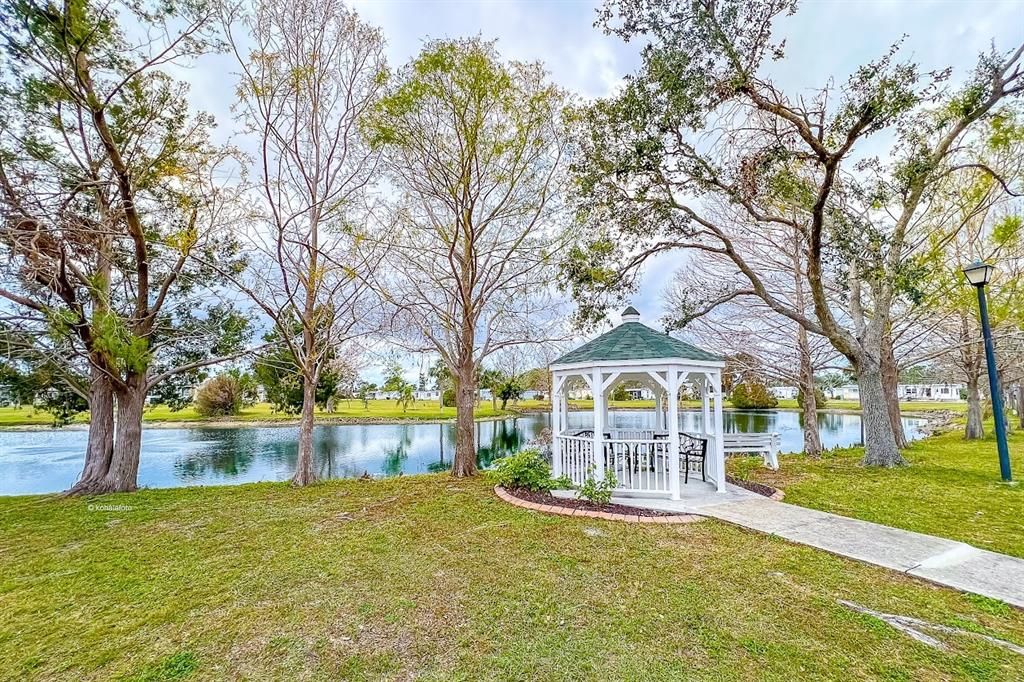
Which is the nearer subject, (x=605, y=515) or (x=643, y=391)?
(x=605, y=515)

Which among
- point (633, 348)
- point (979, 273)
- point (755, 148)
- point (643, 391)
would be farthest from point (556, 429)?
point (643, 391)

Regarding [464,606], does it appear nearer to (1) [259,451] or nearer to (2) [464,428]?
(2) [464,428]

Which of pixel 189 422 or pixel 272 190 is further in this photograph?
pixel 189 422

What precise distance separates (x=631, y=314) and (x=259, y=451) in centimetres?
1750

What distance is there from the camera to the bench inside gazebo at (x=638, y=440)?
673 centimetres

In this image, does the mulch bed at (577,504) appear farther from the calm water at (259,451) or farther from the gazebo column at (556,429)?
the calm water at (259,451)

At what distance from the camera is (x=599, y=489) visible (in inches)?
245

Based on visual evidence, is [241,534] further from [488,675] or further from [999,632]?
[999,632]

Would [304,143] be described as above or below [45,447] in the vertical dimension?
above

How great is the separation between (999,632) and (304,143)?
1086 cm

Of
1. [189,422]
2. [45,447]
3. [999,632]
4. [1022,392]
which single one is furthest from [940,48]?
[189,422]

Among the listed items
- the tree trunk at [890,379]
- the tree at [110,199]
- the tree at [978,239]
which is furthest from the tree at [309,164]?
the tree trunk at [890,379]

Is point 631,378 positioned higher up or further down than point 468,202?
further down

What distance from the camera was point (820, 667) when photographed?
2.62 meters
